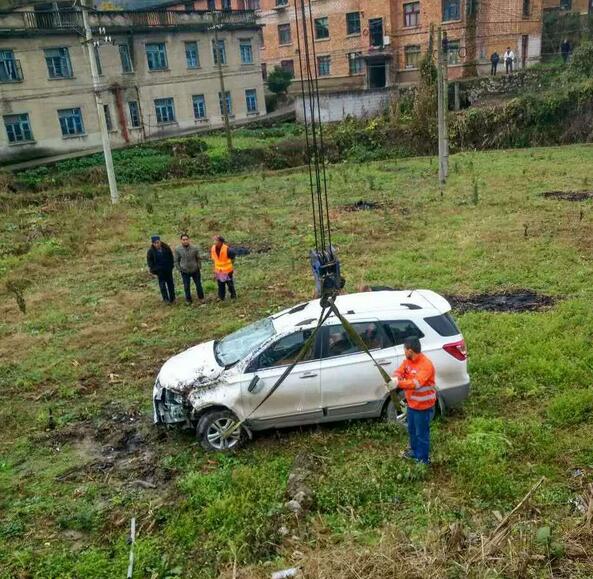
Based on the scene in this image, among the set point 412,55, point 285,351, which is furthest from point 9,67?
point 285,351

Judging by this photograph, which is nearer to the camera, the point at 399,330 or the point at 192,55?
the point at 399,330

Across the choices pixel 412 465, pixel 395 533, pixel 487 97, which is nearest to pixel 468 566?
pixel 395 533

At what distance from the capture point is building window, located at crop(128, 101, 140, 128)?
39438mm

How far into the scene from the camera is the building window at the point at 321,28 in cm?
4688

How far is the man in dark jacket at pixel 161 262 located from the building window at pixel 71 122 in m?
27.6

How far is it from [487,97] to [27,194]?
28.2 meters

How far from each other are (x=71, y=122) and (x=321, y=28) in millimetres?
21965

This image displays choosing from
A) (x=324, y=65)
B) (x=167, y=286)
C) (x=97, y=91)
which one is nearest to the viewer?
(x=167, y=286)

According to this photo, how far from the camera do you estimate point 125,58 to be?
3869 centimetres

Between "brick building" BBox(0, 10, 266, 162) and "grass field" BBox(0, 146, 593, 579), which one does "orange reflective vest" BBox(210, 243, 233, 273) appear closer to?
"grass field" BBox(0, 146, 593, 579)

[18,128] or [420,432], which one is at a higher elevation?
[18,128]

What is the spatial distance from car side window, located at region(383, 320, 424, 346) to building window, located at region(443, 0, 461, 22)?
1559 inches

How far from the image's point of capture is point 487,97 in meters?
37.7

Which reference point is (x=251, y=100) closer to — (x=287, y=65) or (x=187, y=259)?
(x=287, y=65)
